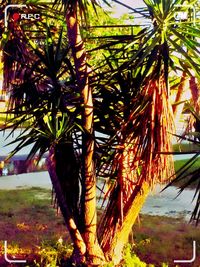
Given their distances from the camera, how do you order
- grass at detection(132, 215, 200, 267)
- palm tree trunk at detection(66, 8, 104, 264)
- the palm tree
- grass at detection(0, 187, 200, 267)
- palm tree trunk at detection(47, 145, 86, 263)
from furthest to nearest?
grass at detection(132, 215, 200, 267) < grass at detection(0, 187, 200, 267) < palm tree trunk at detection(47, 145, 86, 263) < palm tree trunk at detection(66, 8, 104, 264) < the palm tree

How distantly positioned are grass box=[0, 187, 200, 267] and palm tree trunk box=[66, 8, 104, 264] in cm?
44

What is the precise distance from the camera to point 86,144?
5098mm

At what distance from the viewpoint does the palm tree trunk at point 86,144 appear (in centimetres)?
478

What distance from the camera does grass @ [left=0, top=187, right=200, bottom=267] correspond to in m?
6.20

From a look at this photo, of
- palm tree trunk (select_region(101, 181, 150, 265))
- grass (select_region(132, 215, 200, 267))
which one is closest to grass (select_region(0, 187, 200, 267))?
grass (select_region(132, 215, 200, 267))

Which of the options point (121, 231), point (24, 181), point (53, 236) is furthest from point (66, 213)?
point (24, 181)

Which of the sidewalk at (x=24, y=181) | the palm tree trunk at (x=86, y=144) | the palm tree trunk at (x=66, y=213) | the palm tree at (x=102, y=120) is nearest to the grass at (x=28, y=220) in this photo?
the sidewalk at (x=24, y=181)

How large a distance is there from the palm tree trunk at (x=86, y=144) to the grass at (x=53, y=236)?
0.44 m

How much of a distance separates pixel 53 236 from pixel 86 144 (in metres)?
2.72

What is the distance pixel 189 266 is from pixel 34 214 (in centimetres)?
358

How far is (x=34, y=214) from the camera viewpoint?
8.91 meters

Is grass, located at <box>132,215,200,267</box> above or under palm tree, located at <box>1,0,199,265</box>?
under

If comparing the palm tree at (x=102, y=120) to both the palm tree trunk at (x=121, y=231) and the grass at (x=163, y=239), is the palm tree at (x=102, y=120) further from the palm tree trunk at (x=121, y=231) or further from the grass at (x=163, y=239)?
the grass at (x=163, y=239)

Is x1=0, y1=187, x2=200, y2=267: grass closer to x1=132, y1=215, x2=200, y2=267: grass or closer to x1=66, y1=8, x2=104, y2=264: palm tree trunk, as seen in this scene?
x1=132, y1=215, x2=200, y2=267: grass
